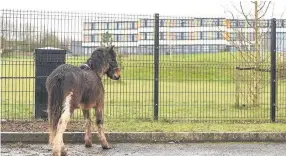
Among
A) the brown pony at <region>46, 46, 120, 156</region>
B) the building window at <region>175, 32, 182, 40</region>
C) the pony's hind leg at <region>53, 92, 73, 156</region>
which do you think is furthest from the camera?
the building window at <region>175, 32, 182, 40</region>

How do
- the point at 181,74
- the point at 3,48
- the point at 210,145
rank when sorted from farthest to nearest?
the point at 181,74 < the point at 3,48 < the point at 210,145

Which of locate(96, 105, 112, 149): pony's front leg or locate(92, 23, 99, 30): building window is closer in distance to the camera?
locate(96, 105, 112, 149): pony's front leg

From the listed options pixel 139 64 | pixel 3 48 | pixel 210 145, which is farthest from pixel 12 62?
pixel 210 145

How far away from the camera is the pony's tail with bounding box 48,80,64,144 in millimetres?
7441

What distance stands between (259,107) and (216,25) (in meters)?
3.17

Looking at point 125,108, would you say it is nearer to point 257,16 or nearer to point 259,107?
→ point 259,107

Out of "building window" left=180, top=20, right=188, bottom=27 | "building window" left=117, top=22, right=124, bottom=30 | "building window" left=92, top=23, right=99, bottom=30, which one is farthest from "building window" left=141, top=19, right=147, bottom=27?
"building window" left=92, top=23, right=99, bottom=30

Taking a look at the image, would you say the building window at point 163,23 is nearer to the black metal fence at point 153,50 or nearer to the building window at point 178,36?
the black metal fence at point 153,50

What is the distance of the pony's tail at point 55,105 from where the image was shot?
7441 mm

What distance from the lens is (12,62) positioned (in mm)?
11227

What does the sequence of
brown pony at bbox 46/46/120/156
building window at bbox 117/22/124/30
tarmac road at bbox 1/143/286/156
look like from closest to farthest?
brown pony at bbox 46/46/120/156 < tarmac road at bbox 1/143/286/156 < building window at bbox 117/22/124/30

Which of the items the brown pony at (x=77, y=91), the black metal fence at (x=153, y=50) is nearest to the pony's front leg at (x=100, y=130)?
the brown pony at (x=77, y=91)

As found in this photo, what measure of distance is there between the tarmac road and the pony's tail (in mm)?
908

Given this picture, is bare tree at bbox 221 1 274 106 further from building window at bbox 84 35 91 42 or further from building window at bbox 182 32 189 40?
building window at bbox 84 35 91 42
